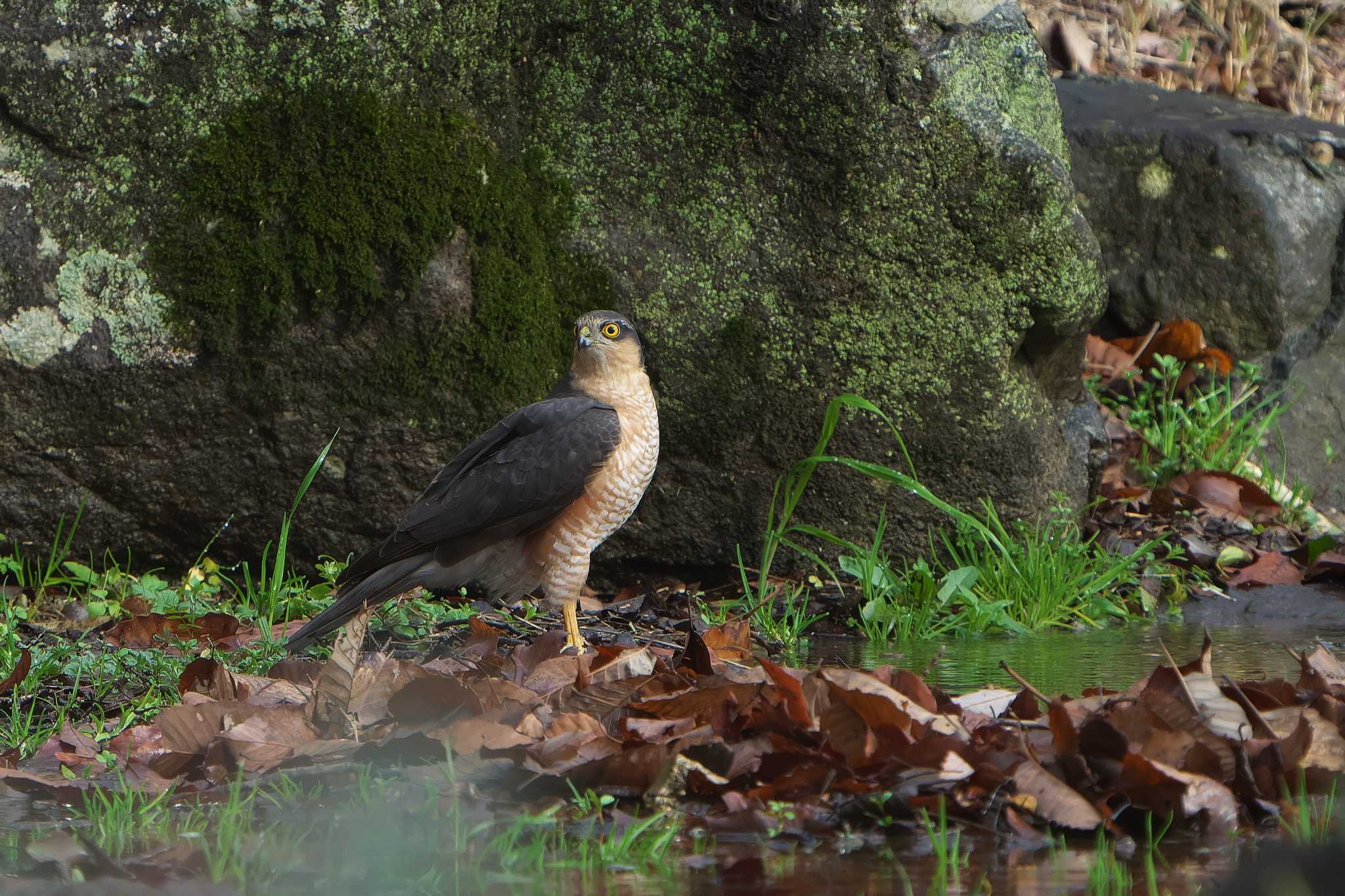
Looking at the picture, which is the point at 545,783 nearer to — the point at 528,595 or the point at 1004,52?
the point at 528,595

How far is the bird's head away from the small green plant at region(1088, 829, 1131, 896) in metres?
2.73

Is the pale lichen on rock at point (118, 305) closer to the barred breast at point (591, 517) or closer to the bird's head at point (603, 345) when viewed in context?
the bird's head at point (603, 345)

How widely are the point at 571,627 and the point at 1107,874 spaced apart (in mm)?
2418

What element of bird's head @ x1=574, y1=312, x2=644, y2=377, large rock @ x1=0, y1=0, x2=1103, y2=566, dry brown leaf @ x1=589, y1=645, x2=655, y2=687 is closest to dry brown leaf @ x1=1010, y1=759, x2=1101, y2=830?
dry brown leaf @ x1=589, y1=645, x2=655, y2=687

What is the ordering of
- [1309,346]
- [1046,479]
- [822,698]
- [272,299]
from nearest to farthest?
1. [822,698]
2. [272,299]
3. [1046,479]
4. [1309,346]

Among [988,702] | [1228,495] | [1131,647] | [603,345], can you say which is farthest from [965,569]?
[988,702]

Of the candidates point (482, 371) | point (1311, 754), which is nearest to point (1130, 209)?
point (482, 371)

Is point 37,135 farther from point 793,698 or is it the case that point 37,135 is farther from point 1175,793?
point 1175,793

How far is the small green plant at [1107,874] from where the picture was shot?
164 cm

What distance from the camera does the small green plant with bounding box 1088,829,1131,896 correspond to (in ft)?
5.37

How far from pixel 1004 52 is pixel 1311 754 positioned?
324 centimetres

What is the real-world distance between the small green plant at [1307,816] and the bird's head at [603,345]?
8.83ft

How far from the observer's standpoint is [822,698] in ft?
7.34

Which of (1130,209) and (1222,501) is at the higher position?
(1130,209)
